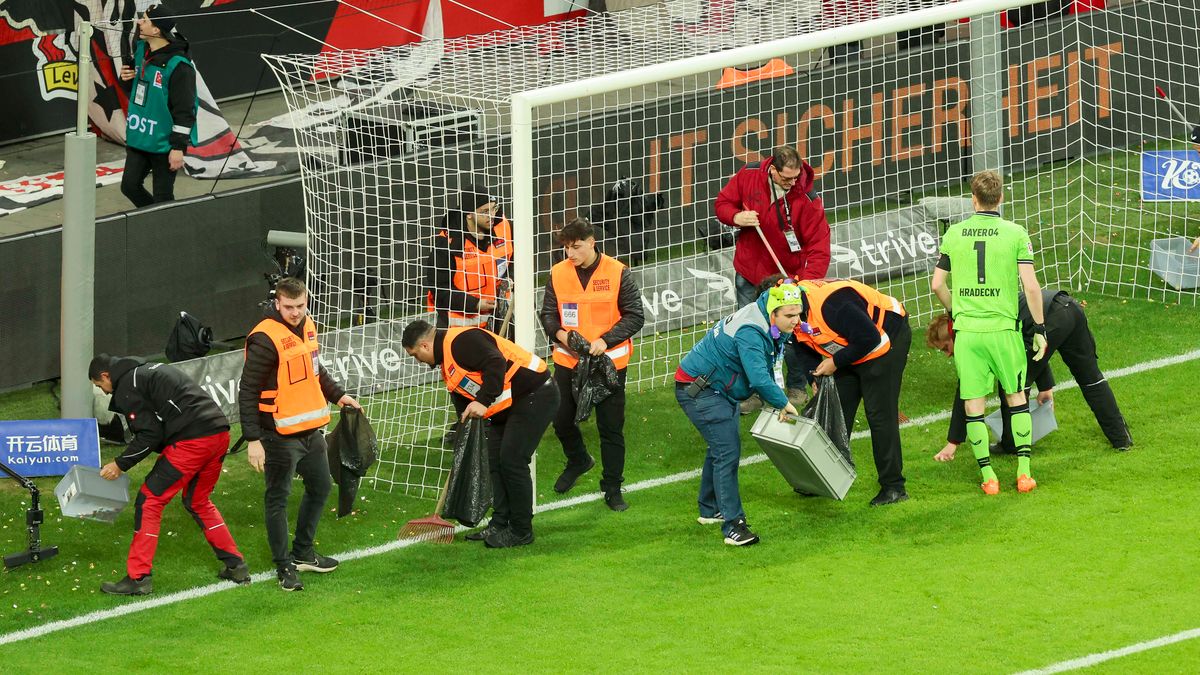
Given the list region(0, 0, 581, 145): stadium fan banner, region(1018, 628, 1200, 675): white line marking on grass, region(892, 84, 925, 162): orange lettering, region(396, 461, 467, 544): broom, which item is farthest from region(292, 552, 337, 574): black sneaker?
region(892, 84, 925, 162): orange lettering

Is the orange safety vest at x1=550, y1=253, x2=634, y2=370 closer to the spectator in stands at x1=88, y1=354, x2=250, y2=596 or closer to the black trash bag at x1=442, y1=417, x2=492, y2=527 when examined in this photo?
the black trash bag at x1=442, y1=417, x2=492, y2=527

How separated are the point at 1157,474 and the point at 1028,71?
216 inches

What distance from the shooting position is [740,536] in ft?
30.5

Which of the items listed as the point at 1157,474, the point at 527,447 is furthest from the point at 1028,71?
the point at 527,447

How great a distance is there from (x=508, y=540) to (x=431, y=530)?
542 millimetres

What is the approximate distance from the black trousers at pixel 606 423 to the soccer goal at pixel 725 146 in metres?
1.08

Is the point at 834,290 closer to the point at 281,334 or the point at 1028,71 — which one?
the point at 281,334

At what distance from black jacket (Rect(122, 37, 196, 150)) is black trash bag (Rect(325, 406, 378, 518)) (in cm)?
478

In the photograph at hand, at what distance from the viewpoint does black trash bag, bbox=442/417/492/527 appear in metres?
9.28

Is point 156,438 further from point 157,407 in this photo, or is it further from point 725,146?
point 725,146

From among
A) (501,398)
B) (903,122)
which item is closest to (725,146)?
(903,122)

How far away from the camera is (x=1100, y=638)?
25.2 feet

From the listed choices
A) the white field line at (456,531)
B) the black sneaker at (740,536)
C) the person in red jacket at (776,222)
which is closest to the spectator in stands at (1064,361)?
the white field line at (456,531)

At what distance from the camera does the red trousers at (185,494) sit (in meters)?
8.96
